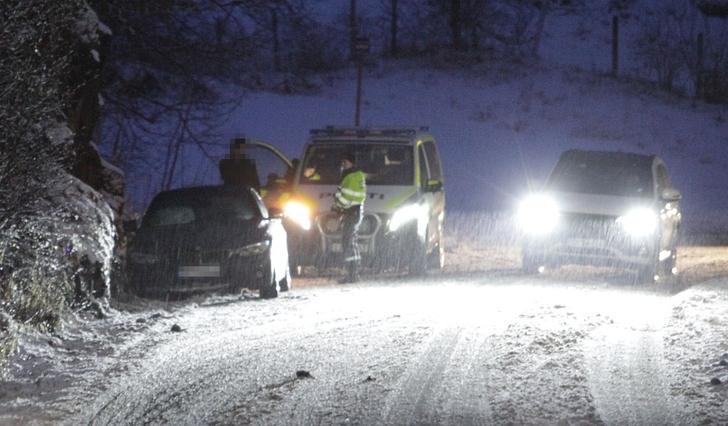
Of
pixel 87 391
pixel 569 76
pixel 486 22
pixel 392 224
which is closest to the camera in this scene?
pixel 87 391

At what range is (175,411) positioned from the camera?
812cm

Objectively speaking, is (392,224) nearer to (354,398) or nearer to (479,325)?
(479,325)

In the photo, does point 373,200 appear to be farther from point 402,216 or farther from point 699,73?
point 699,73

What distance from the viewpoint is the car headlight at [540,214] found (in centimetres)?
1791

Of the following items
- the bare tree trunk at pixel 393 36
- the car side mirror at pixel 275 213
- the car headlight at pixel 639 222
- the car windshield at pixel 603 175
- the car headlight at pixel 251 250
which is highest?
the bare tree trunk at pixel 393 36

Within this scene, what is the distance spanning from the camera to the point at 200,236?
47.7ft

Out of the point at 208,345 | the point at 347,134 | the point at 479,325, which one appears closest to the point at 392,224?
the point at 347,134

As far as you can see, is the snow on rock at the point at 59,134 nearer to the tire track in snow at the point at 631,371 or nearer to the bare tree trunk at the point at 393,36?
the tire track in snow at the point at 631,371

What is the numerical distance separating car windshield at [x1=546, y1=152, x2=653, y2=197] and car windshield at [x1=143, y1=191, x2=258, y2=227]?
5.57m

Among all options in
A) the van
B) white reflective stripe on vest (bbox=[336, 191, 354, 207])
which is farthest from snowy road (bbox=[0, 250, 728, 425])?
the van

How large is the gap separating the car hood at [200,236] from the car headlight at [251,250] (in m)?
0.06

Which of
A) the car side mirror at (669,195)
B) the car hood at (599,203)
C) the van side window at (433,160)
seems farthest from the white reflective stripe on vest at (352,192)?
the car side mirror at (669,195)

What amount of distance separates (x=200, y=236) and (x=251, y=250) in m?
0.66

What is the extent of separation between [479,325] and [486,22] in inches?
2016
